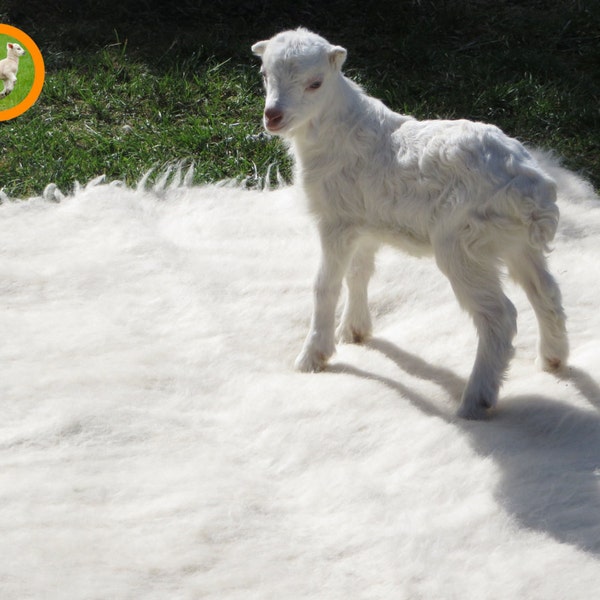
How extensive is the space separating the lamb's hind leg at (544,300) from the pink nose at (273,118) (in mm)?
959

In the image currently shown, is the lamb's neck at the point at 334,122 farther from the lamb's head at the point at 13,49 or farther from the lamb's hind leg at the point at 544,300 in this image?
the lamb's head at the point at 13,49

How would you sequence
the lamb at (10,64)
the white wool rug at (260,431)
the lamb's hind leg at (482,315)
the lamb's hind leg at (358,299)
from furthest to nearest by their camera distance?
the lamb at (10,64), the lamb's hind leg at (358,299), the lamb's hind leg at (482,315), the white wool rug at (260,431)

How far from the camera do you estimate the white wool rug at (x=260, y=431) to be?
3.08 m

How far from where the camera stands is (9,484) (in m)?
3.42

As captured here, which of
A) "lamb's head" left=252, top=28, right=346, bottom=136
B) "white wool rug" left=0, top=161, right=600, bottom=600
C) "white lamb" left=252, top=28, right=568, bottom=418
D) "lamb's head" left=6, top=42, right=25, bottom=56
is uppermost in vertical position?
"lamb's head" left=252, top=28, right=346, bottom=136

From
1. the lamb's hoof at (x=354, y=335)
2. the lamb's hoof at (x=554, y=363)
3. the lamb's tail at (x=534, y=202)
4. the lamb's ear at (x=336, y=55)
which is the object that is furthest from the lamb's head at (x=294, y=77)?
the lamb's hoof at (x=554, y=363)

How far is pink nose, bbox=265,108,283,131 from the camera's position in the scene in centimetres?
382

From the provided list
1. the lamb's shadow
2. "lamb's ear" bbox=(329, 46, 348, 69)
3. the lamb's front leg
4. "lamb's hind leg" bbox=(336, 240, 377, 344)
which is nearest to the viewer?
the lamb's shadow

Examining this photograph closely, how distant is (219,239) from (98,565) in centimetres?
235

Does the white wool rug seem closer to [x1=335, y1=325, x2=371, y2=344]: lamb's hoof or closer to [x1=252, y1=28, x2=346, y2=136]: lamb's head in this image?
[x1=335, y1=325, x2=371, y2=344]: lamb's hoof

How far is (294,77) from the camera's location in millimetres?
3842

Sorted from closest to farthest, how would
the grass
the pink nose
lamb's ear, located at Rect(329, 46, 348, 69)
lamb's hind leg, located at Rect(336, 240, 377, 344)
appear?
the pink nose
lamb's ear, located at Rect(329, 46, 348, 69)
lamb's hind leg, located at Rect(336, 240, 377, 344)
the grass

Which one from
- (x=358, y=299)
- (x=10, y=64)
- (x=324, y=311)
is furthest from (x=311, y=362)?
(x=10, y=64)

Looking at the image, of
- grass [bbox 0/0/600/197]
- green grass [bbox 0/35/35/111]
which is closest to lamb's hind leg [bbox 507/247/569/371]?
grass [bbox 0/0/600/197]
